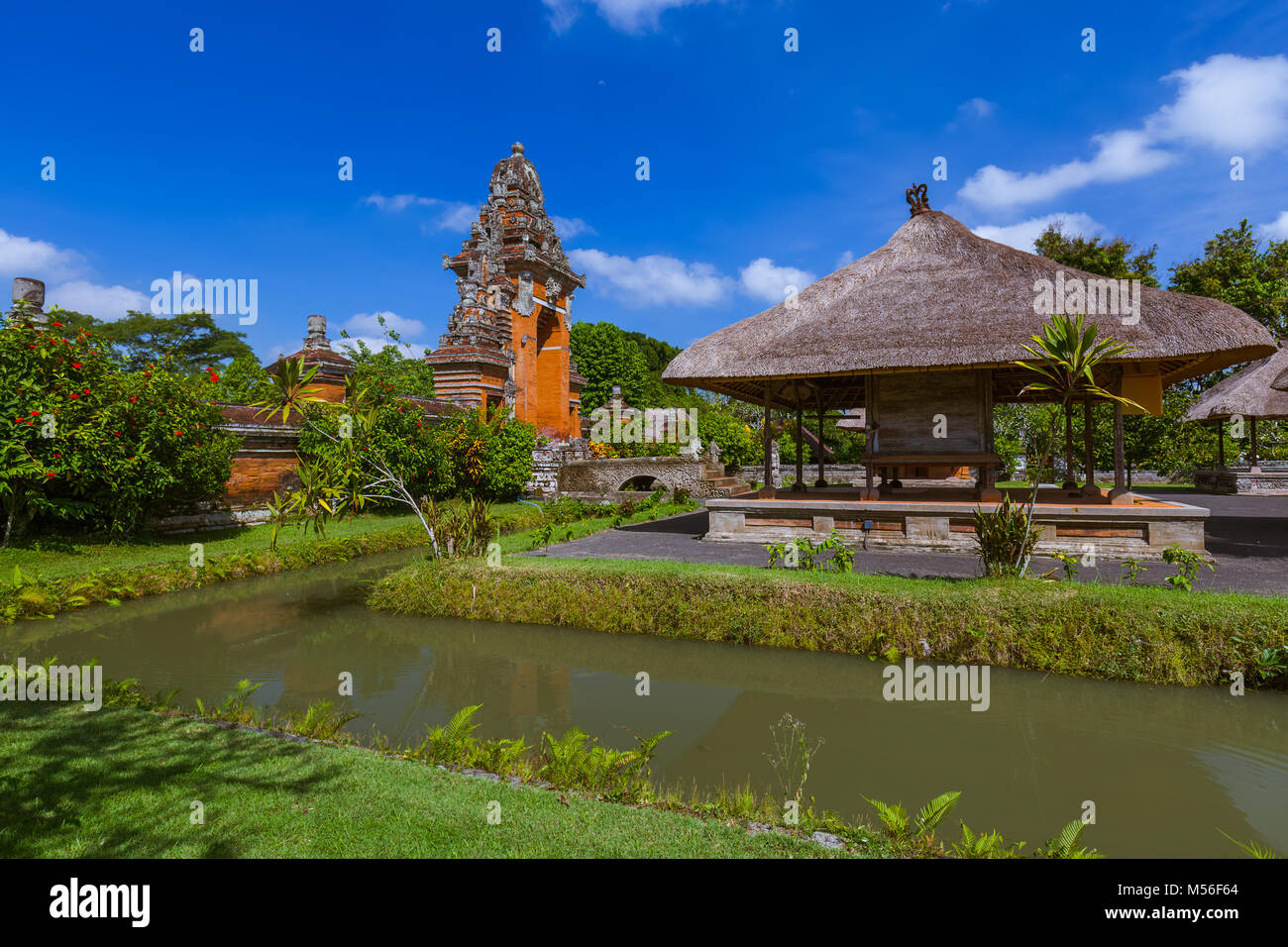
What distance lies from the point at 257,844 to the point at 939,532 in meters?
11.3

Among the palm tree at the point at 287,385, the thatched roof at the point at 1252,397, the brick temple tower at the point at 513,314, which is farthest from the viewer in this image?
the thatched roof at the point at 1252,397

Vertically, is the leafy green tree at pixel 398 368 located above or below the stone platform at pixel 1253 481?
above

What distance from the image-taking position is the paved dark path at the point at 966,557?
8391 mm

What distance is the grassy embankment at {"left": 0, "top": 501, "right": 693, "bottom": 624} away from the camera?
891 cm

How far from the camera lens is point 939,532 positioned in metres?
11.5

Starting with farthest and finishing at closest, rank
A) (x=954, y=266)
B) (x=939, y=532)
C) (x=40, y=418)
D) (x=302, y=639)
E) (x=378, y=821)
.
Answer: (x=954, y=266) → (x=939, y=532) → (x=40, y=418) → (x=302, y=639) → (x=378, y=821)

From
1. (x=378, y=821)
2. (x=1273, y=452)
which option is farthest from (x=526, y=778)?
(x=1273, y=452)

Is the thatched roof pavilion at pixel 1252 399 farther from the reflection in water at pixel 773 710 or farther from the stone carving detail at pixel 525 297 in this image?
the stone carving detail at pixel 525 297

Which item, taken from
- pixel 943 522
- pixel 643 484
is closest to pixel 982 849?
pixel 943 522

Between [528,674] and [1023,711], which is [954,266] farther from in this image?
[528,674]

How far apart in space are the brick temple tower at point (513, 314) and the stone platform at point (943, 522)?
12078 millimetres

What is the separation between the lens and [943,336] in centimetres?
1118

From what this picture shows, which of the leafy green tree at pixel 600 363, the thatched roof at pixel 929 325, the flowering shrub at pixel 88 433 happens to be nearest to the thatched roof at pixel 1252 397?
the thatched roof at pixel 929 325

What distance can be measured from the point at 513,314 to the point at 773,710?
835 inches
